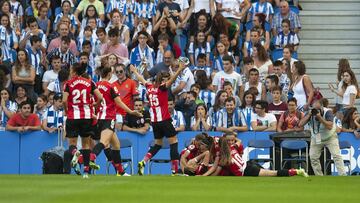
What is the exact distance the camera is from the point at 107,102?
2283 cm

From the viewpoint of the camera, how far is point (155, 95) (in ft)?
78.7

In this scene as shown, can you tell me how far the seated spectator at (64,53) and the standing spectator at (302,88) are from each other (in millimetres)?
5374

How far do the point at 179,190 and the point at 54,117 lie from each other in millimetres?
10027

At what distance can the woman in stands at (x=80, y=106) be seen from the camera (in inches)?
853

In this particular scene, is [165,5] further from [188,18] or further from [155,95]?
[155,95]

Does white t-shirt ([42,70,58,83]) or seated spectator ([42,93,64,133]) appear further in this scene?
white t-shirt ([42,70,58,83])

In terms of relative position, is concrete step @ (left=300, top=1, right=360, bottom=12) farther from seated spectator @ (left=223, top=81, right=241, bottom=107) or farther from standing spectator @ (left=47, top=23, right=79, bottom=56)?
standing spectator @ (left=47, top=23, right=79, bottom=56)

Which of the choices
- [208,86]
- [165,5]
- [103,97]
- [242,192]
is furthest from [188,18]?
[242,192]

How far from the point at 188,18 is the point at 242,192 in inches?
536

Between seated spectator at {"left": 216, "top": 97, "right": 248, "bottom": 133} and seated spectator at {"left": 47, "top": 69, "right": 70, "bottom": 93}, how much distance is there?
3.72m

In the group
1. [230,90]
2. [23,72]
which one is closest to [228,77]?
[230,90]

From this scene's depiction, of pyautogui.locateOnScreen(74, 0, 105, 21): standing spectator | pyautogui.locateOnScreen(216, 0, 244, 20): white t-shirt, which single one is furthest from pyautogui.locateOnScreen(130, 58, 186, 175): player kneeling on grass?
pyautogui.locateOnScreen(74, 0, 105, 21): standing spectator

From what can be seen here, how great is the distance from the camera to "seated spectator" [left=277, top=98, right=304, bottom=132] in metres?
26.5

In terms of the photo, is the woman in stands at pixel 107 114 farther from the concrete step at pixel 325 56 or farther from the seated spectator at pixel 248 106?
the concrete step at pixel 325 56
